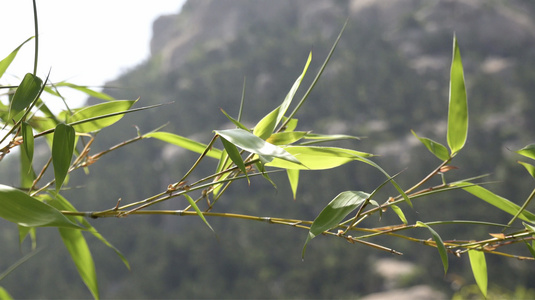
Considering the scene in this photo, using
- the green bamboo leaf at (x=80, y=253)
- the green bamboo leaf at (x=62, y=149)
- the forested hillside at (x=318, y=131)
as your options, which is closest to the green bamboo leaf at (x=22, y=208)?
the green bamboo leaf at (x=62, y=149)

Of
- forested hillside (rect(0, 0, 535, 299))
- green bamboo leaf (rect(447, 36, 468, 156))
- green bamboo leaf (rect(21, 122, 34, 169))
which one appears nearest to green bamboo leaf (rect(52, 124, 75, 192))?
green bamboo leaf (rect(21, 122, 34, 169))

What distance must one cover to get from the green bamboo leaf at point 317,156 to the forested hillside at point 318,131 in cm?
446

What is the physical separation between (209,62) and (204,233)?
4.13 metres

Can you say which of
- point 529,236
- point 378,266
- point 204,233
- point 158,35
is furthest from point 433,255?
point 158,35

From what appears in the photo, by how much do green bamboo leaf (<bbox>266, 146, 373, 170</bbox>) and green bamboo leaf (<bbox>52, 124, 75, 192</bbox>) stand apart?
0.08 meters

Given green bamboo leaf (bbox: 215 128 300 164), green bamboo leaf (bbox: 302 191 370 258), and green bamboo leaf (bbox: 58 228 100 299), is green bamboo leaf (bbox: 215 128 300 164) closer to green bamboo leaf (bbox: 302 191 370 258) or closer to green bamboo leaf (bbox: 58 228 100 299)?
green bamboo leaf (bbox: 302 191 370 258)

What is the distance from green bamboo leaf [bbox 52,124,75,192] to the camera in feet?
0.57

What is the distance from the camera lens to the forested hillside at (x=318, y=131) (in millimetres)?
Result: 5184

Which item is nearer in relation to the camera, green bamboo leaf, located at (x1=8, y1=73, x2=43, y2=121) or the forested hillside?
green bamboo leaf, located at (x1=8, y1=73, x2=43, y2=121)

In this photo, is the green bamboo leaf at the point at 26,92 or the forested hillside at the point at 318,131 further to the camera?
the forested hillside at the point at 318,131

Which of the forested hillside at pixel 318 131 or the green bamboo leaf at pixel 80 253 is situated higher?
the green bamboo leaf at pixel 80 253

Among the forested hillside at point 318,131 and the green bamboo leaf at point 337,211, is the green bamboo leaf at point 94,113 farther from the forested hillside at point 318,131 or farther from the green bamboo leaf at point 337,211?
the forested hillside at point 318,131

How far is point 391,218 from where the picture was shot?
17.3ft

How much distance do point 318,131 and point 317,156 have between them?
21.8ft
